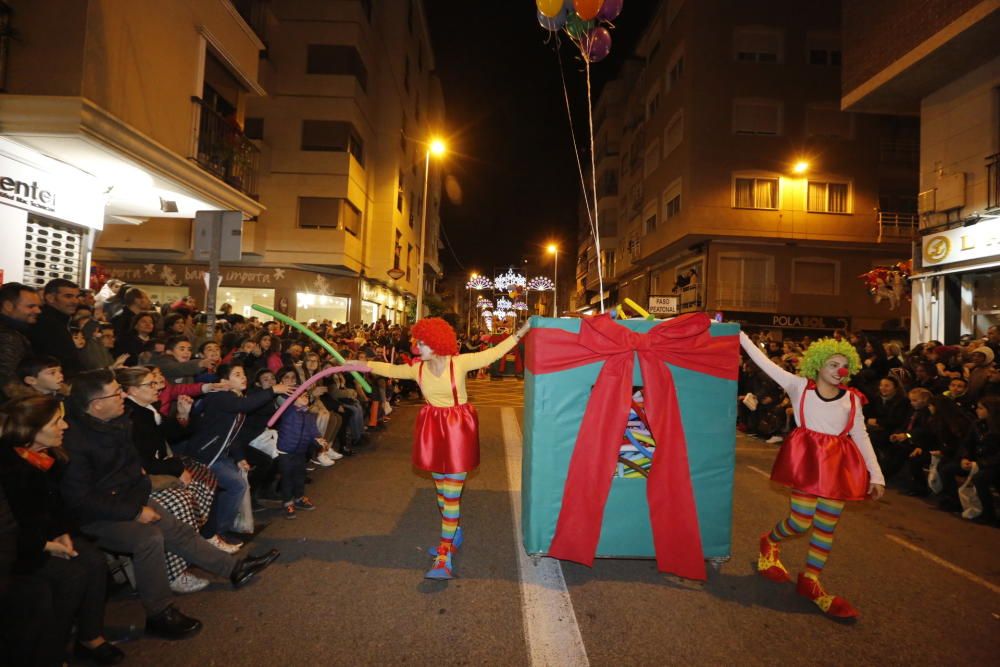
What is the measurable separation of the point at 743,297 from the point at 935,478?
57.7ft

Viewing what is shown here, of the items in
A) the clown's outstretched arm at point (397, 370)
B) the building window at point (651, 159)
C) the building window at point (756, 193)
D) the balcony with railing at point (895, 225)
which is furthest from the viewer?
the building window at point (651, 159)

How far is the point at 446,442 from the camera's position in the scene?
413cm

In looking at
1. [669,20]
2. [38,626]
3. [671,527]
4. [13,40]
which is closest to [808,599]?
[671,527]

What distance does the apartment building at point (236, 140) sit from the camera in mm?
7378

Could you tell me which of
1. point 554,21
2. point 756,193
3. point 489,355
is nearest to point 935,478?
point 489,355

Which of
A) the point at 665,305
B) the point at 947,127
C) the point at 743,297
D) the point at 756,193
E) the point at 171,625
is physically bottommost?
the point at 171,625

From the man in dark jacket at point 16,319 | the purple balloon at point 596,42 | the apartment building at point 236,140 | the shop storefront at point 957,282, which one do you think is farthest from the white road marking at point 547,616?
the shop storefront at point 957,282

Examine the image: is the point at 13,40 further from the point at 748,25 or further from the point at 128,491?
the point at 748,25

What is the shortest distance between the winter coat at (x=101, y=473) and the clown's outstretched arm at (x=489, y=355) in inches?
89.9

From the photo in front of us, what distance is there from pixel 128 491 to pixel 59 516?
45 cm

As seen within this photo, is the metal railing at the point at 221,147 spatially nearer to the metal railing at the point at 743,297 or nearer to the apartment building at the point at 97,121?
the apartment building at the point at 97,121

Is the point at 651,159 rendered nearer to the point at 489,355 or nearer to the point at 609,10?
the point at 609,10

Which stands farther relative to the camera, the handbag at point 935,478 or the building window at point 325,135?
the building window at point 325,135

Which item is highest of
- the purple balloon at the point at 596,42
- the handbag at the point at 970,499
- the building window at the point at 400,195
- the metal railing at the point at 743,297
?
the building window at the point at 400,195
